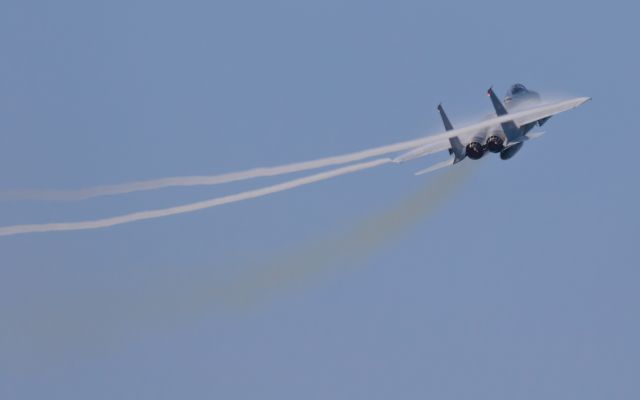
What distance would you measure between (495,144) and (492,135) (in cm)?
49

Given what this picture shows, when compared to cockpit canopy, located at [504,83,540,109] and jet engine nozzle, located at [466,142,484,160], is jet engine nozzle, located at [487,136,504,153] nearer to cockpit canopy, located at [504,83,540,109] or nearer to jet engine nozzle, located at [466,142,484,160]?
jet engine nozzle, located at [466,142,484,160]

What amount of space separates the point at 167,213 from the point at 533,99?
23.9 metres

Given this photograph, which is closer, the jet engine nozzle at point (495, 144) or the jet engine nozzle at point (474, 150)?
the jet engine nozzle at point (495, 144)

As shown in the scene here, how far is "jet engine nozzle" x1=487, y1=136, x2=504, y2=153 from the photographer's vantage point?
185 ft

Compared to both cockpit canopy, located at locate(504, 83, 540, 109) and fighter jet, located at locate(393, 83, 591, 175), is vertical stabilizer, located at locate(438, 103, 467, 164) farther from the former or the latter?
cockpit canopy, located at locate(504, 83, 540, 109)

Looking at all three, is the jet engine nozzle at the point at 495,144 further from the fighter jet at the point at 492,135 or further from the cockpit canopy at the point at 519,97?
the cockpit canopy at the point at 519,97

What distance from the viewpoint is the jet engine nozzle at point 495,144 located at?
56344 mm

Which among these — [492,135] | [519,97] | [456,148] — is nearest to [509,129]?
[492,135]

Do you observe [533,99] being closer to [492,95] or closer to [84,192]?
[492,95]

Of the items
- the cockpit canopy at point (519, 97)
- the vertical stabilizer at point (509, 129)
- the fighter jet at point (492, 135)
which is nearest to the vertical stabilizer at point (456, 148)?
the fighter jet at point (492, 135)

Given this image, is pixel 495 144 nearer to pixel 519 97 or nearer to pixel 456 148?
pixel 456 148

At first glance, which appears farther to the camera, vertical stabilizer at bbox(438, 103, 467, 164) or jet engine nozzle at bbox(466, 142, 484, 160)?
vertical stabilizer at bbox(438, 103, 467, 164)

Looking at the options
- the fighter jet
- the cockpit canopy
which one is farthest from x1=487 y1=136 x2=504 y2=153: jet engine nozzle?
the cockpit canopy

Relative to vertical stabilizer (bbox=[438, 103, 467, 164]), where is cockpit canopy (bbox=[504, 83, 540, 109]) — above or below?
above
